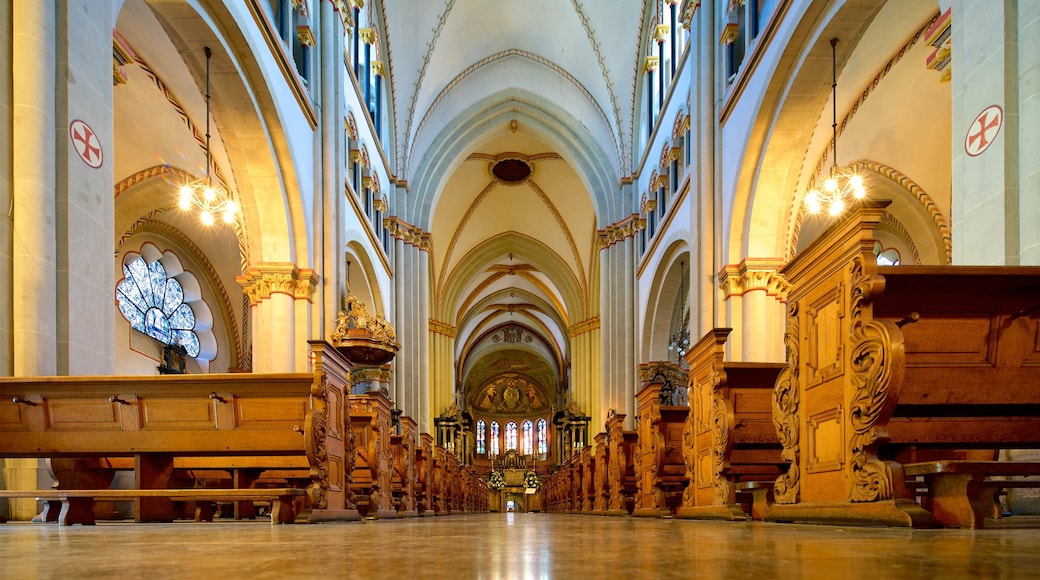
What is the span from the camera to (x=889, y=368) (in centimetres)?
336

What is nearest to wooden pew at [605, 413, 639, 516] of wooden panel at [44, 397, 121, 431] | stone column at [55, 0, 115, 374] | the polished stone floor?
wooden panel at [44, 397, 121, 431]

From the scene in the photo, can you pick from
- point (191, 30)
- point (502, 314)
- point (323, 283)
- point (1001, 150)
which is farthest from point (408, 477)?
point (502, 314)

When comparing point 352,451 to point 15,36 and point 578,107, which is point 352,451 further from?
point 578,107

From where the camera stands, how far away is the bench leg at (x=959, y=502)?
10.0 ft

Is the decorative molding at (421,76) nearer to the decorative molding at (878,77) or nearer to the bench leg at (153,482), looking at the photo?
the decorative molding at (878,77)

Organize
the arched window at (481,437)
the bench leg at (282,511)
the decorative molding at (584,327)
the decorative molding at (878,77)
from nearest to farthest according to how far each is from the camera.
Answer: the bench leg at (282,511) < the decorative molding at (878,77) < the decorative molding at (584,327) < the arched window at (481,437)

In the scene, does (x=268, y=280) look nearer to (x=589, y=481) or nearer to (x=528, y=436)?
(x=589, y=481)

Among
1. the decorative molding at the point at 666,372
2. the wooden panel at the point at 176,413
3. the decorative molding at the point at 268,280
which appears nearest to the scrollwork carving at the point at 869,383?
the wooden panel at the point at 176,413

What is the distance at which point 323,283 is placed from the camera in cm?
1174

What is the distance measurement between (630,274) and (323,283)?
10203mm

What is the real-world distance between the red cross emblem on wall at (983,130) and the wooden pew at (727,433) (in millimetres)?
1931

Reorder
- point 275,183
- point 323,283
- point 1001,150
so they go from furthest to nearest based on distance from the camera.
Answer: point 323,283, point 275,183, point 1001,150

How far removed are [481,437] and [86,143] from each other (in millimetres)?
39336

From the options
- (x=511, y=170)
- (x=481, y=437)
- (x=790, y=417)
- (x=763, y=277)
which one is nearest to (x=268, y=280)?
(x=763, y=277)
